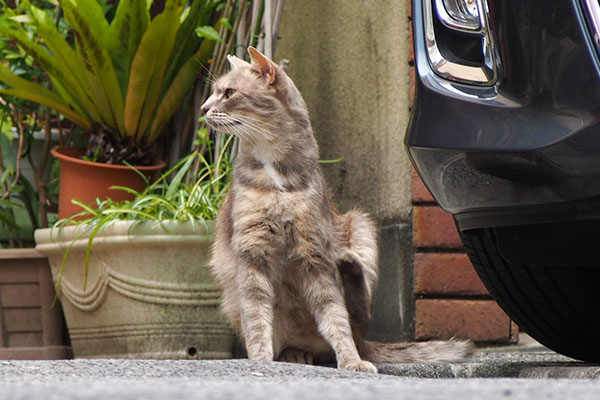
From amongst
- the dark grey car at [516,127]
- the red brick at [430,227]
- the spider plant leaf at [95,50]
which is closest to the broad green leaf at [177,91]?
the spider plant leaf at [95,50]

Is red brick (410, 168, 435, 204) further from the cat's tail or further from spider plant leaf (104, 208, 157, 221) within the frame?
spider plant leaf (104, 208, 157, 221)

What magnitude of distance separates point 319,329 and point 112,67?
55.0 inches

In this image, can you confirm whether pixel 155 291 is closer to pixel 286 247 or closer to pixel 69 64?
pixel 286 247

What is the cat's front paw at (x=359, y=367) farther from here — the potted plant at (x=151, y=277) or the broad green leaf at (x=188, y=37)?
the broad green leaf at (x=188, y=37)

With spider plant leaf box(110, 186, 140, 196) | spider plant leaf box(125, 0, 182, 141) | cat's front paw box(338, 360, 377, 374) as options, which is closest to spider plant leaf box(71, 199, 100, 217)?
spider plant leaf box(110, 186, 140, 196)

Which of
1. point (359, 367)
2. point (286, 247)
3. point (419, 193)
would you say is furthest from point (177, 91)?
point (359, 367)

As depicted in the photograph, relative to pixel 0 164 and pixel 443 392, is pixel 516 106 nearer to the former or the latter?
pixel 443 392

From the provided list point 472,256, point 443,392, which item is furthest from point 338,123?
point 443,392

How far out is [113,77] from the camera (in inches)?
123

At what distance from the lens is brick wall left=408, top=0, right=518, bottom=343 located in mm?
2846

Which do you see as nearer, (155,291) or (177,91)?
(155,291)

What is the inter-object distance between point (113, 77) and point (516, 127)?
1.95 metres

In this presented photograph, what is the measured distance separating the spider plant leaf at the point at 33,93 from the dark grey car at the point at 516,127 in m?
1.87

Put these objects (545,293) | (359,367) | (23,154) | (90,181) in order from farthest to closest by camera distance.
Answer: (23,154)
(90,181)
(359,367)
(545,293)
